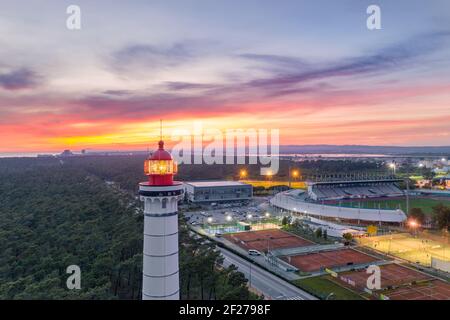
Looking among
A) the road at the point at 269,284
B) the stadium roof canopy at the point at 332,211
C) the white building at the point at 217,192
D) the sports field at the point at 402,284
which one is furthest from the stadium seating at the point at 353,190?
the road at the point at 269,284

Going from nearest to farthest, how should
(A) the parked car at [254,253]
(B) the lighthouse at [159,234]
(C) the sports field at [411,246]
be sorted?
(B) the lighthouse at [159,234] → (C) the sports field at [411,246] → (A) the parked car at [254,253]

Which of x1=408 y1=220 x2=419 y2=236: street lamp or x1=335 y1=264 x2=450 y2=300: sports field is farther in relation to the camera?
x1=408 y1=220 x2=419 y2=236: street lamp

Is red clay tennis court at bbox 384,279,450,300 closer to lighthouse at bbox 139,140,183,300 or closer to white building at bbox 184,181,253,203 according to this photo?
lighthouse at bbox 139,140,183,300

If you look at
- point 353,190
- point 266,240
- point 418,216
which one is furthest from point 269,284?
point 353,190

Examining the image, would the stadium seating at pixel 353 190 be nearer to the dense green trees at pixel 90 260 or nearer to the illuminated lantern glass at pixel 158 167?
the dense green trees at pixel 90 260

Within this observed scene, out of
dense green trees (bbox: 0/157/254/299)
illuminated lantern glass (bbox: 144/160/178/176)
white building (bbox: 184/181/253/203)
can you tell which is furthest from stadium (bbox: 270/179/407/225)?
illuminated lantern glass (bbox: 144/160/178/176)

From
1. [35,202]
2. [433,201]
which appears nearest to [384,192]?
[433,201]
